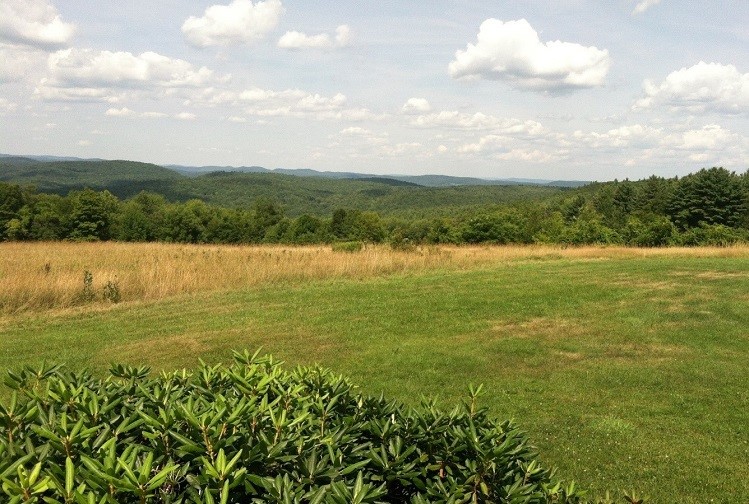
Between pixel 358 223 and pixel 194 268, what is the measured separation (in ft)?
131

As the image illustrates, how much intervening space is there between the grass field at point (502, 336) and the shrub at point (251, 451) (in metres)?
2.80

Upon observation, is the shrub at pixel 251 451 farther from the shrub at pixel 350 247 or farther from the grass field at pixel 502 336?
the shrub at pixel 350 247

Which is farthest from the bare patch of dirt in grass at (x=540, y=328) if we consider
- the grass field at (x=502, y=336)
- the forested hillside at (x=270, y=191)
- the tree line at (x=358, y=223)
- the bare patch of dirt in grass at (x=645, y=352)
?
the forested hillside at (x=270, y=191)

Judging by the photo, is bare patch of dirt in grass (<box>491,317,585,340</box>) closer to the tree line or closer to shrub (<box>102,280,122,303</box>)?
shrub (<box>102,280,122,303</box>)

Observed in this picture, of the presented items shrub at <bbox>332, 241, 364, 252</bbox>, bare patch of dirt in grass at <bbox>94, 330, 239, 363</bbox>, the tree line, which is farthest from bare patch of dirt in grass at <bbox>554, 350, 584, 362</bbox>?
the tree line

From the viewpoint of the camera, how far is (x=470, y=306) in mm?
10875

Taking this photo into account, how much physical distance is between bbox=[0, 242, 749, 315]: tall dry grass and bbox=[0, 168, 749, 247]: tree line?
12.2ft

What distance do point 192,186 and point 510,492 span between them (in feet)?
499

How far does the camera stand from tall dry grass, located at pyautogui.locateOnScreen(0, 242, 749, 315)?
37.0ft

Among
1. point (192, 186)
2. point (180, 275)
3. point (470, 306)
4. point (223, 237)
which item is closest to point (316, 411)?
point (470, 306)

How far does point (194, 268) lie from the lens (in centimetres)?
1412

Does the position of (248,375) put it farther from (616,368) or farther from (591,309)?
(591,309)

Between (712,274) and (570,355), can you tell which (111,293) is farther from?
(712,274)

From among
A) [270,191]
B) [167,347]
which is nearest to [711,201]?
[167,347]
